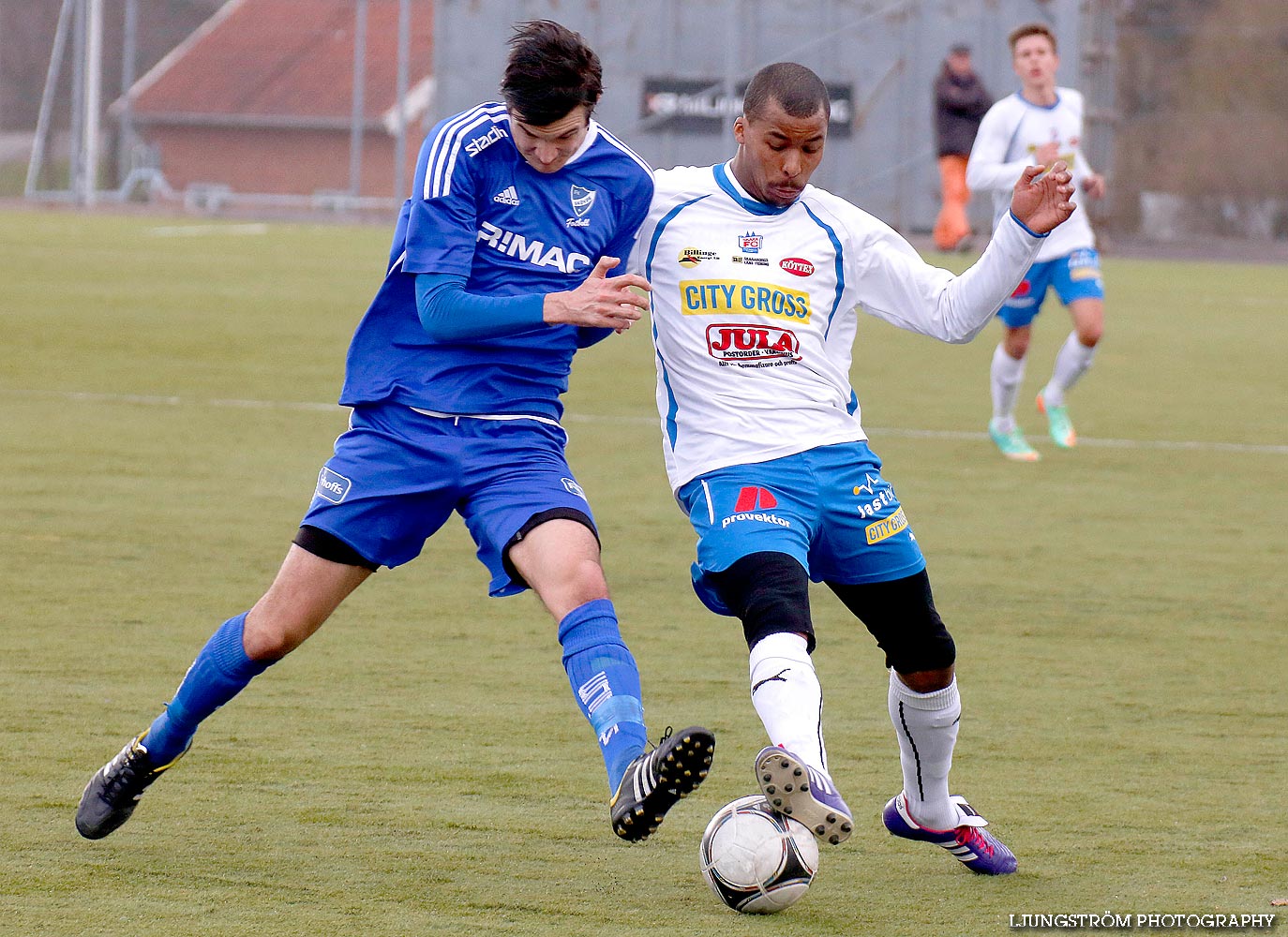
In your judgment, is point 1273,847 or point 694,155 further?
point 694,155

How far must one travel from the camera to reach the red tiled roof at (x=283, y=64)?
44.7m

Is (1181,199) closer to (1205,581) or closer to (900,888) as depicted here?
(1205,581)

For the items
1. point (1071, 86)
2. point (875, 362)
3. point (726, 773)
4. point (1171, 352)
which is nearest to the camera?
point (726, 773)

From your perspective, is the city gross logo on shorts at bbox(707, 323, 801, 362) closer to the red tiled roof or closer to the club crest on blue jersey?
the club crest on blue jersey

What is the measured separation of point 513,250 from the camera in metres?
4.23

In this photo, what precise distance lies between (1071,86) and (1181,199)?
280 centimetres

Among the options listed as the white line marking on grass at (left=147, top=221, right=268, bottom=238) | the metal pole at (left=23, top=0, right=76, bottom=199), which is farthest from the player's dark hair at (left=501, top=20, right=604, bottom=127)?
the metal pole at (left=23, top=0, right=76, bottom=199)

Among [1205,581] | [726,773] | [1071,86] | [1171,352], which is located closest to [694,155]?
[1071,86]

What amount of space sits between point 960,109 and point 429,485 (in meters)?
20.9

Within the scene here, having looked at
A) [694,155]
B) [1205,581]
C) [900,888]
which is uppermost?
[900,888]

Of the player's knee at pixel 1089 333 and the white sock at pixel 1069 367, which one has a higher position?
the player's knee at pixel 1089 333

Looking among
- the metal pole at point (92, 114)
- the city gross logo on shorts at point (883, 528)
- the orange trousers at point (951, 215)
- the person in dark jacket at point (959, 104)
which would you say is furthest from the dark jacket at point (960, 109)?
the city gross logo on shorts at point (883, 528)

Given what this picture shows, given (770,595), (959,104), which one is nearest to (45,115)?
(959,104)

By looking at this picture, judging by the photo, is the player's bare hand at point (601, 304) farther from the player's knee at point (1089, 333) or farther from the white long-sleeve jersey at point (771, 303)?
the player's knee at point (1089, 333)
